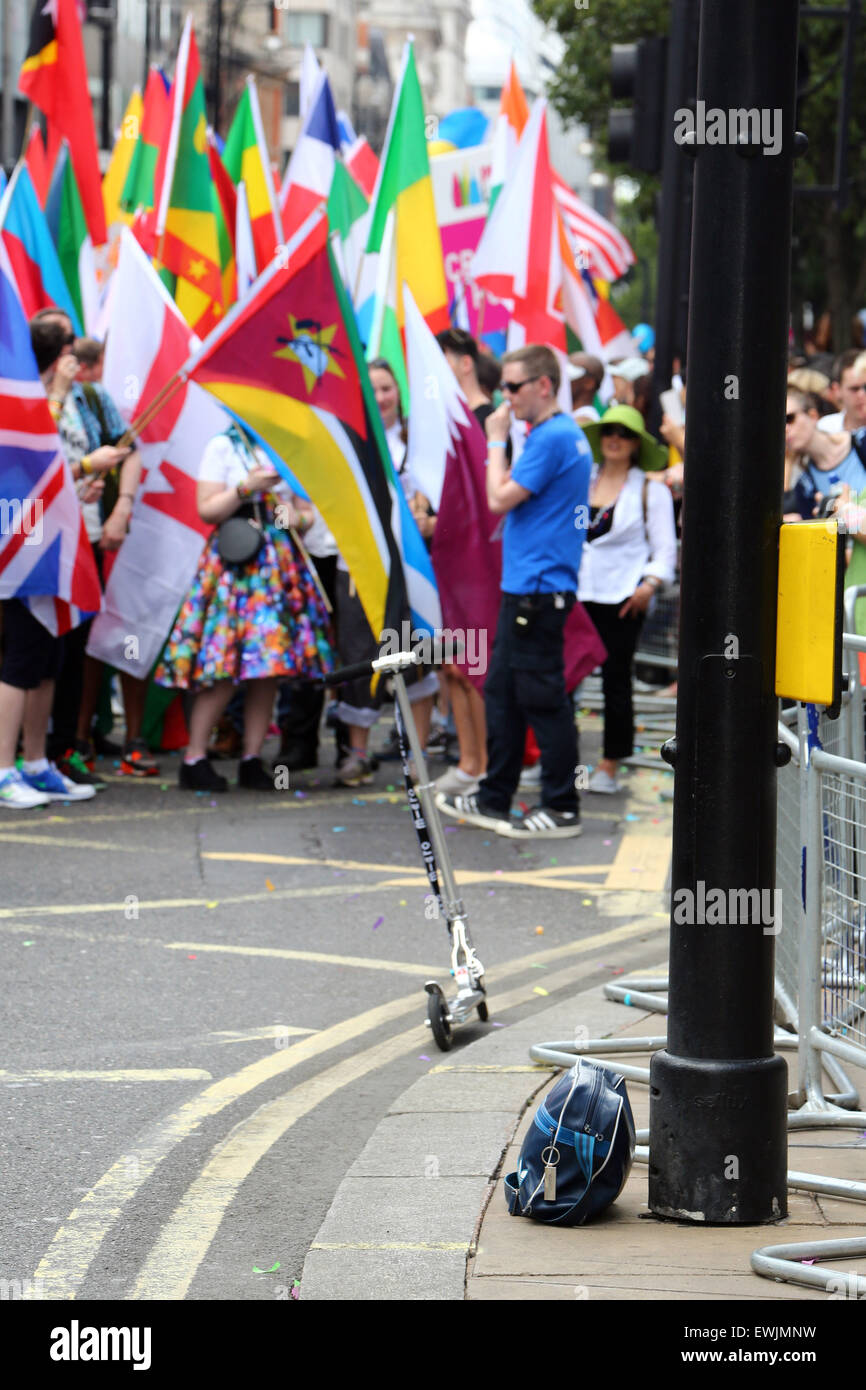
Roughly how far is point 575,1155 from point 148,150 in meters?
11.5

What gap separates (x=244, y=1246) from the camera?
12.7 feet

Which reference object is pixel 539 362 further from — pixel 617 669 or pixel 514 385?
pixel 617 669

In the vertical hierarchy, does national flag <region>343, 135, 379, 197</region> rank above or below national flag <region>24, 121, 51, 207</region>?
above

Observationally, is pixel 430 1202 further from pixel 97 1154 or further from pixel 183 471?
pixel 183 471

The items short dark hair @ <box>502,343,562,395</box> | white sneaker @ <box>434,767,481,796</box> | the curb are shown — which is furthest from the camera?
white sneaker @ <box>434,767,481,796</box>

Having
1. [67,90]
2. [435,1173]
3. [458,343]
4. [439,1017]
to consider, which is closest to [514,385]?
[458,343]

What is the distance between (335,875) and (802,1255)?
14.0 feet

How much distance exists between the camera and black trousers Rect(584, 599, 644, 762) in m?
9.40

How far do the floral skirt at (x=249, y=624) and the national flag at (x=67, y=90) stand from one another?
3728 millimetres

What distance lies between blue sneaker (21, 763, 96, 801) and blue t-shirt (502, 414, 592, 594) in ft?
7.70

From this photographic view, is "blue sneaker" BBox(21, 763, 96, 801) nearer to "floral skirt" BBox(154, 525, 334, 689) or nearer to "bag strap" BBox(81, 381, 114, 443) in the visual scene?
"floral skirt" BBox(154, 525, 334, 689)

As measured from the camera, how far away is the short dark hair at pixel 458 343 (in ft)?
32.0

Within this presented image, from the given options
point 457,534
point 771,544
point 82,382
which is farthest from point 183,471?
point 771,544

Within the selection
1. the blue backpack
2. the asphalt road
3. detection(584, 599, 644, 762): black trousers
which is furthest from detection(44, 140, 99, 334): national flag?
the blue backpack
